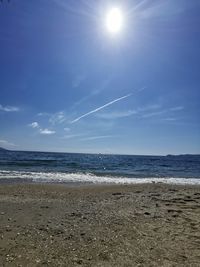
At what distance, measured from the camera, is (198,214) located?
30.5 ft

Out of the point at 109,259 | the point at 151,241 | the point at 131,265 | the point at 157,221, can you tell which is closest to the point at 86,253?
the point at 109,259

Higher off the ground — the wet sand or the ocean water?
the ocean water

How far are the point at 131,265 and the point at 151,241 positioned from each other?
138 cm

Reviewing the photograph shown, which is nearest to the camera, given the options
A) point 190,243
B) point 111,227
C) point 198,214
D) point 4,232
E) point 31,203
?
point 190,243

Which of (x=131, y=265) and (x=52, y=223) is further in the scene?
(x=52, y=223)

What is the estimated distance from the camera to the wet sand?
18.3 ft

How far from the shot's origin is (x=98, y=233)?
23.3 feet

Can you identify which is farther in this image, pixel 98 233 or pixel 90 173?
pixel 90 173

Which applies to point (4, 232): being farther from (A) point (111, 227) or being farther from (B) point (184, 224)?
(B) point (184, 224)

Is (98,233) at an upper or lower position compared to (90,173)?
lower

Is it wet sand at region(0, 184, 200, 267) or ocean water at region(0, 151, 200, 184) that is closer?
wet sand at region(0, 184, 200, 267)

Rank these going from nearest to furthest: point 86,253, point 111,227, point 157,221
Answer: point 86,253
point 111,227
point 157,221

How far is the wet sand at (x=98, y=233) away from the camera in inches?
219

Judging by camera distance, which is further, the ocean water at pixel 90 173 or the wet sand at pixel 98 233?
the ocean water at pixel 90 173
